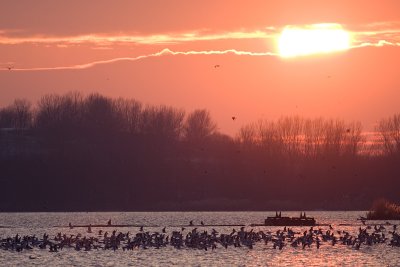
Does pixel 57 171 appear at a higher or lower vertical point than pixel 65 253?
higher

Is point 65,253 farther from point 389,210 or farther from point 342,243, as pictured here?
point 389,210

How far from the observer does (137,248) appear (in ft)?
244

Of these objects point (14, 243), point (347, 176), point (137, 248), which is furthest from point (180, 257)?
point (347, 176)

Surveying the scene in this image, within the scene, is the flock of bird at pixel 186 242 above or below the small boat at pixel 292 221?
below

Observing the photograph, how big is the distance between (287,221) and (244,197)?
69348 millimetres

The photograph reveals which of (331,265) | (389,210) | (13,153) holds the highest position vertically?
(13,153)

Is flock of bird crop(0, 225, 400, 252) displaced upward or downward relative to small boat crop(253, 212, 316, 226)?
downward

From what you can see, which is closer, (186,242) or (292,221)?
(186,242)

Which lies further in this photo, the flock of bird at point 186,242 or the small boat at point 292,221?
the small boat at point 292,221

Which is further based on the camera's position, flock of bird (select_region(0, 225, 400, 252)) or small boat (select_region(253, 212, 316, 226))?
small boat (select_region(253, 212, 316, 226))

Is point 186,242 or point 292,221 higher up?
point 292,221

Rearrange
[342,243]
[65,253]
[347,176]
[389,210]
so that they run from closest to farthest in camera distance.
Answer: [65,253], [342,243], [389,210], [347,176]

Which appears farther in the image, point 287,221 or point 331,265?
point 287,221

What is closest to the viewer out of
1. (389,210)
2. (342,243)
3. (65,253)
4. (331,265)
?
(331,265)
